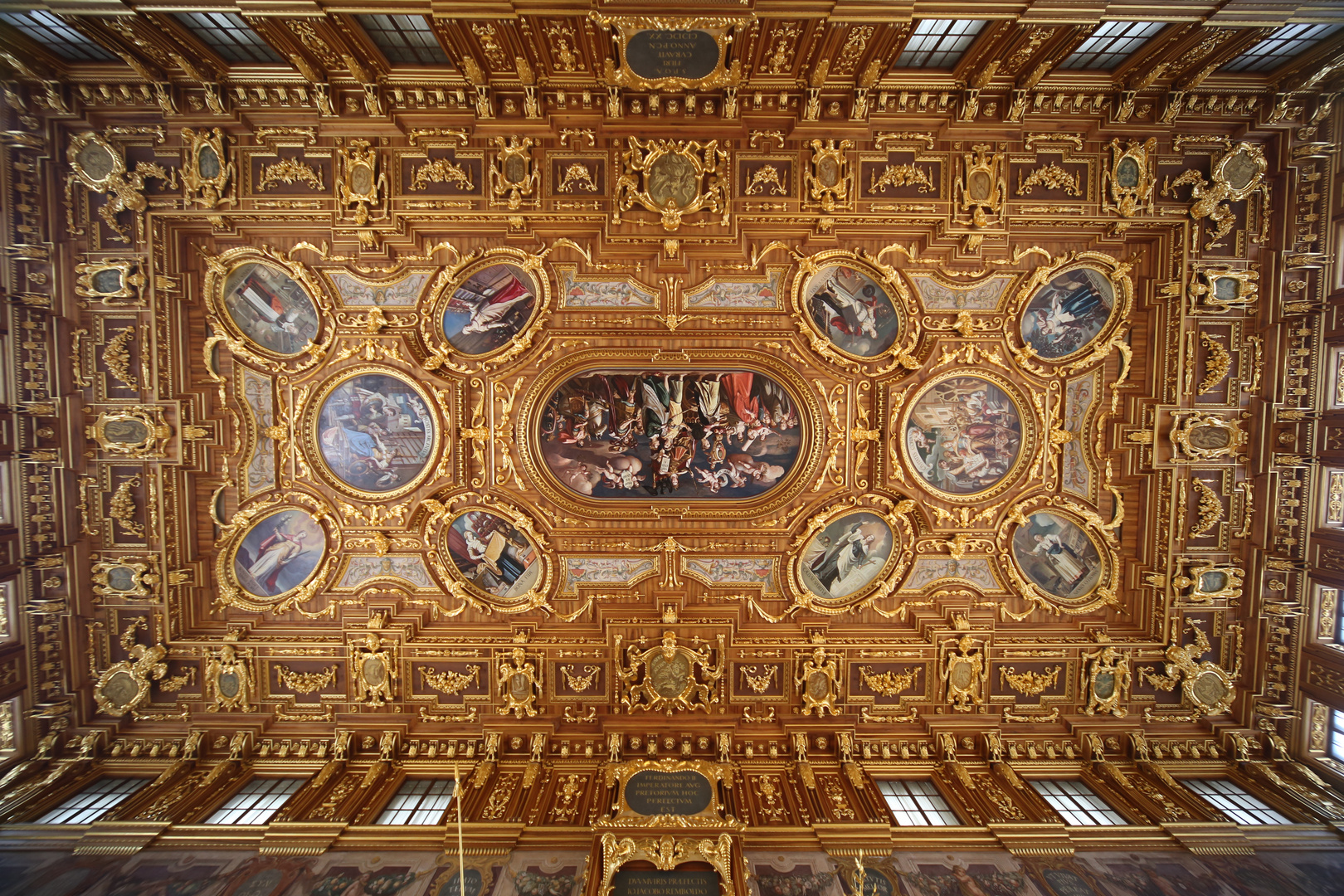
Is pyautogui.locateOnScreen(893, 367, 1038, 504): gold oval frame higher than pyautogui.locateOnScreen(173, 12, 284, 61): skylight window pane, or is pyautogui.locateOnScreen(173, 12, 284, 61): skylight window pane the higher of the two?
pyautogui.locateOnScreen(173, 12, 284, 61): skylight window pane

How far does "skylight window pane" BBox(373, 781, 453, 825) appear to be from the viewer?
10617 millimetres

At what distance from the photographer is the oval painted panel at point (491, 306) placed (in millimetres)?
11602

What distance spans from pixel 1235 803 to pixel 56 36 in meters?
28.9

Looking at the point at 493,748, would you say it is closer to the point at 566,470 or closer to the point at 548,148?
the point at 566,470

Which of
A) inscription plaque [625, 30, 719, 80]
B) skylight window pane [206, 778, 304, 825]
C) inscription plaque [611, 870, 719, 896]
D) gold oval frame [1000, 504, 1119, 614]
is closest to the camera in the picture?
inscription plaque [611, 870, 719, 896]

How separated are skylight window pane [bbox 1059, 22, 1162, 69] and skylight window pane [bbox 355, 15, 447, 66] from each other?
1316 centimetres

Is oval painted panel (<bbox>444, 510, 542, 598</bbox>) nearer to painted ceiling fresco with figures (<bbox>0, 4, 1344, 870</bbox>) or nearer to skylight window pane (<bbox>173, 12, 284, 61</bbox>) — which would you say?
painted ceiling fresco with figures (<bbox>0, 4, 1344, 870</bbox>)

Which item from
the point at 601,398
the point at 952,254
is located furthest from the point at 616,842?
the point at 952,254

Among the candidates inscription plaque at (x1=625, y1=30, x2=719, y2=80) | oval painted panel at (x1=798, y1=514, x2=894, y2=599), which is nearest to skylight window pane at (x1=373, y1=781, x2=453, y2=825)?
oval painted panel at (x1=798, y1=514, x2=894, y2=599)

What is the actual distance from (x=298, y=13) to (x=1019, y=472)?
17.4 meters

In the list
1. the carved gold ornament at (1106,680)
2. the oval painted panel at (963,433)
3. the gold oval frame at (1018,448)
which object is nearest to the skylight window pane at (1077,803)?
the carved gold ornament at (1106,680)

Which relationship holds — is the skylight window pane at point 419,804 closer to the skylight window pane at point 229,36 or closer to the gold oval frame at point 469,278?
the gold oval frame at point 469,278

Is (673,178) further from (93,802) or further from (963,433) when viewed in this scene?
(93,802)

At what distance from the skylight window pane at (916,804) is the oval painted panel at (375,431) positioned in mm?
12632
